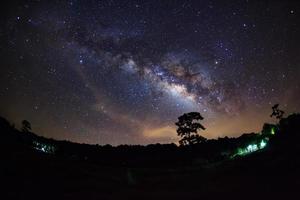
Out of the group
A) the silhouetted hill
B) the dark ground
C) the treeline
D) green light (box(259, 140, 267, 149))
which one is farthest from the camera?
the treeline

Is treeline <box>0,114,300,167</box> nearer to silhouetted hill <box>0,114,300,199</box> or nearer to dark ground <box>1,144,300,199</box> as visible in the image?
silhouetted hill <box>0,114,300,199</box>

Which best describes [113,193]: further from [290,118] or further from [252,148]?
[290,118]

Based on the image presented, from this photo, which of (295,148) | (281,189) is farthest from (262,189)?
(295,148)

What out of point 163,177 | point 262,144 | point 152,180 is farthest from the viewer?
point 262,144

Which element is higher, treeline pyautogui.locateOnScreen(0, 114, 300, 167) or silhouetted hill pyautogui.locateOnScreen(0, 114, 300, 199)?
treeline pyautogui.locateOnScreen(0, 114, 300, 167)

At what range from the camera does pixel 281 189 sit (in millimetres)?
22875

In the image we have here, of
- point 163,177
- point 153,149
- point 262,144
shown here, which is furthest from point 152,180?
point 153,149

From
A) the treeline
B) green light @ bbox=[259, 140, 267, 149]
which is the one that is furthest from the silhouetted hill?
the treeline

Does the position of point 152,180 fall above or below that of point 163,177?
below

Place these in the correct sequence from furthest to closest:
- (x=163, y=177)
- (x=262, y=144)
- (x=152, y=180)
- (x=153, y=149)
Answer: (x=153, y=149), (x=262, y=144), (x=163, y=177), (x=152, y=180)

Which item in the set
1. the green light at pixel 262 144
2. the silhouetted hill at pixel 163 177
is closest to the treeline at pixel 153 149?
the silhouetted hill at pixel 163 177

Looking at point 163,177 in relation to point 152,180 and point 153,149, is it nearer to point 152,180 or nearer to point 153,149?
point 152,180

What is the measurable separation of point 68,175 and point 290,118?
2857cm

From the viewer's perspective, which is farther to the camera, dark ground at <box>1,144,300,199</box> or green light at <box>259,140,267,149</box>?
green light at <box>259,140,267,149</box>
